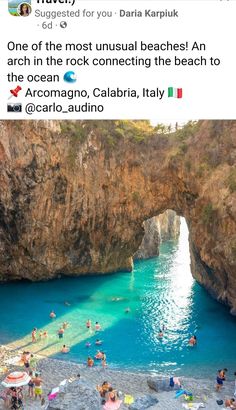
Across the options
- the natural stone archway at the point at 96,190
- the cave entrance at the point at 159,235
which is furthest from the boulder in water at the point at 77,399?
the cave entrance at the point at 159,235

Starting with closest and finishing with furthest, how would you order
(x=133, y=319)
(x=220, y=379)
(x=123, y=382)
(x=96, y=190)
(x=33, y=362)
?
(x=220, y=379) < (x=123, y=382) < (x=33, y=362) < (x=133, y=319) < (x=96, y=190)

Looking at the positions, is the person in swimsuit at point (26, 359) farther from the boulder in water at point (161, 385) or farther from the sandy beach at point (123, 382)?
the boulder in water at point (161, 385)

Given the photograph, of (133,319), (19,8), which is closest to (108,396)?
(133,319)

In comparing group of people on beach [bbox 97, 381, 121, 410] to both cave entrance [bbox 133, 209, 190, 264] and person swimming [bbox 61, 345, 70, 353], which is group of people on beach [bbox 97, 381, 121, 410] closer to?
person swimming [bbox 61, 345, 70, 353]

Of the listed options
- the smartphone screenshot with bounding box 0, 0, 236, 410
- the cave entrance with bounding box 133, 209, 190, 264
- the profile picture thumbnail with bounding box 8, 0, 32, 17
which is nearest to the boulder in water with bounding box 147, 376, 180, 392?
the smartphone screenshot with bounding box 0, 0, 236, 410

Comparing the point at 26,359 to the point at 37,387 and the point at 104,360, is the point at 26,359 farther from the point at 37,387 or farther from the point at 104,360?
the point at 104,360

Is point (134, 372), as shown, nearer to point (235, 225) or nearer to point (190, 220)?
point (235, 225)

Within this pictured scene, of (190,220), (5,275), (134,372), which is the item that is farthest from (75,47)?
(5,275)
